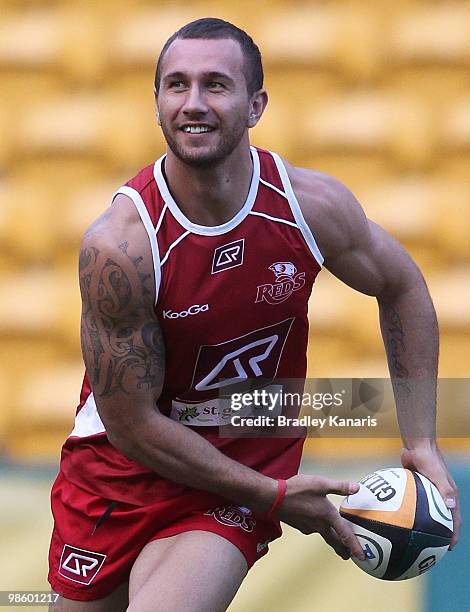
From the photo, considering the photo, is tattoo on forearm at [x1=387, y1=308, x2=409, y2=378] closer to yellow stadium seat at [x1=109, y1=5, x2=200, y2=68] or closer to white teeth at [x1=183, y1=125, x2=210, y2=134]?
white teeth at [x1=183, y1=125, x2=210, y2=134]

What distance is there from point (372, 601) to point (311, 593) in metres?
0.18

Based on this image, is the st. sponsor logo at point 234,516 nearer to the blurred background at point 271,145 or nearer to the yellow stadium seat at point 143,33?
the blurred background at point 271,145

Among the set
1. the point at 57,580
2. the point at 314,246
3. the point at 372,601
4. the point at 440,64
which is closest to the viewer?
the point at 314,246

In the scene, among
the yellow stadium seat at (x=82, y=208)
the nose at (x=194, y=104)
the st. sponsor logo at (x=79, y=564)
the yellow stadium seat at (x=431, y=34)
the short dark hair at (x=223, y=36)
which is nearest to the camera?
the nose at (x=194, y=104)

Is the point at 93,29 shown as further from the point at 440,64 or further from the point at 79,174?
the point at 440,64

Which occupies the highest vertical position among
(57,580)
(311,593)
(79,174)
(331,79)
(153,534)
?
(331,79)

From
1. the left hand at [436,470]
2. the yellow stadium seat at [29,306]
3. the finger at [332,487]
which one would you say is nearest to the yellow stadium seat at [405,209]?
the yellow stadium seat at [29,306]

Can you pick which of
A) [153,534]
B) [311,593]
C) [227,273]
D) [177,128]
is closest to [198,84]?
[177,128]

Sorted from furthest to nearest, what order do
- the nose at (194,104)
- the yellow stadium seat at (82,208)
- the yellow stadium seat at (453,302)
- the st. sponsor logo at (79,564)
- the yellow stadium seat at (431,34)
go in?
the yellow stadium seat at (82,208) → the yellow stadium seat at (431,34) → the yellow stadium seat at (453,302) → the st. sponsor logo at (79,564) → the nose at (194,104)

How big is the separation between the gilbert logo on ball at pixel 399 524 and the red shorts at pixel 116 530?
0.23 metres

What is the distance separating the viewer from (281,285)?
110 inches

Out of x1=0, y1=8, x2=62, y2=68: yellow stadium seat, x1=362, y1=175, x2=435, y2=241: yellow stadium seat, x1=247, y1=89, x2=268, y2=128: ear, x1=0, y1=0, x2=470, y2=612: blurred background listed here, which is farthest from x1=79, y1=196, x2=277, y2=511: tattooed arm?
x1=0, y1=8, x2=62, y2=68: yellow stadium seat

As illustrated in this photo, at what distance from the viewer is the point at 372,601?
368 centimetres

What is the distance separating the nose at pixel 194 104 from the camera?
2605 mm
